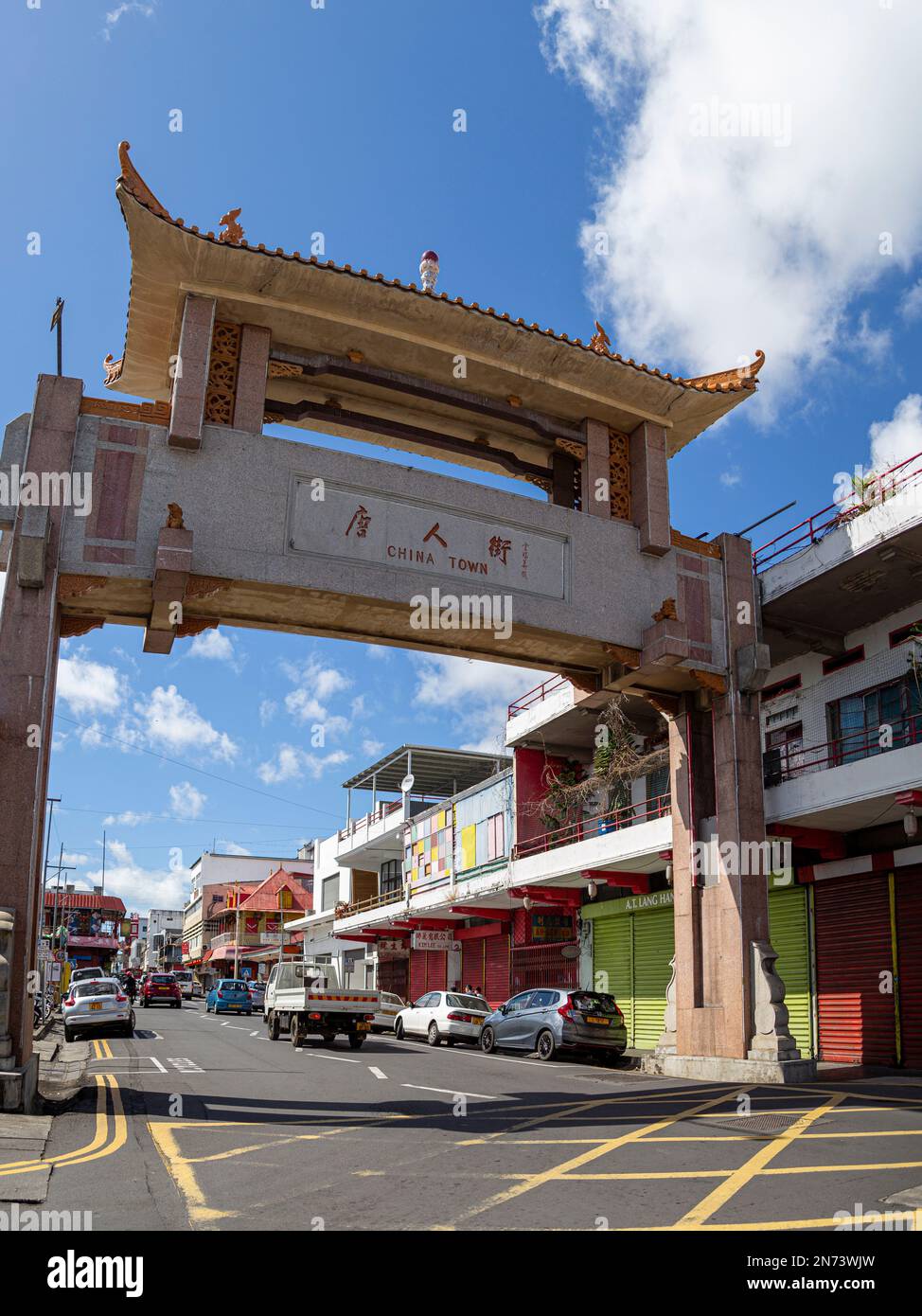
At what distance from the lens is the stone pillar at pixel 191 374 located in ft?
49.5

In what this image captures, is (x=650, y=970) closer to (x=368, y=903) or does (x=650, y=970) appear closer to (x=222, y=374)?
(x=222, y=374)

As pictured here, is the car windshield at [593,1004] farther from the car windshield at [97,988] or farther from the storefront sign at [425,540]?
the car windshield at [97,988]

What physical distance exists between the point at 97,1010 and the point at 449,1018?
28.9 feet

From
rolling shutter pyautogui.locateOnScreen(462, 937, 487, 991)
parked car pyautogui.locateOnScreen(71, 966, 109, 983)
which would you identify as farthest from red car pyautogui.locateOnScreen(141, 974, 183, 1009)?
rolling shutter pyautogui.locateOnScreen(462, 937, 487, 991)

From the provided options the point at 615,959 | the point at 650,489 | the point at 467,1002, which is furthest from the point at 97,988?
the point at 650,489

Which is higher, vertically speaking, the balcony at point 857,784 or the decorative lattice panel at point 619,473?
the decorative lattice panel at point 619,473

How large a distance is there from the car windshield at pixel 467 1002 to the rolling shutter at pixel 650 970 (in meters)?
3.92

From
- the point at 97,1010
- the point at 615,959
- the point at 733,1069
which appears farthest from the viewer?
the point at 615,959

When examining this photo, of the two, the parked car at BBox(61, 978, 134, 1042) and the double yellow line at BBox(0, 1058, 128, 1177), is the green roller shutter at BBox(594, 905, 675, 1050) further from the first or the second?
the double yellow line at BBox(0, 1058, 128, 1177)

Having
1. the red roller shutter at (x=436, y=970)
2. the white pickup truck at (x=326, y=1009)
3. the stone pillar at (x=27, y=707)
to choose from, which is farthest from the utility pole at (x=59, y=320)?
the red roller shutter at (x=436, y=970)

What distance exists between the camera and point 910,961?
18875mm

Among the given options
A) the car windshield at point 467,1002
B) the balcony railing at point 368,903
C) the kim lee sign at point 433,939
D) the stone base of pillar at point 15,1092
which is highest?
the balcony railing at point 368,903
